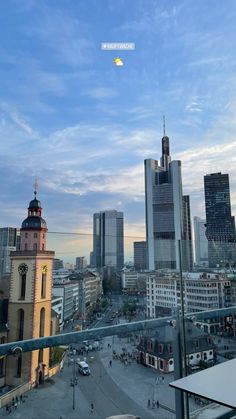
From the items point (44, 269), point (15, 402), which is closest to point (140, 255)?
point (44, 269)

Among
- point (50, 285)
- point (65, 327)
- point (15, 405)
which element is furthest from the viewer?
point (50, 285)

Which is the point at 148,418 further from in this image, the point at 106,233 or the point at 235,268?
the point at 235,268

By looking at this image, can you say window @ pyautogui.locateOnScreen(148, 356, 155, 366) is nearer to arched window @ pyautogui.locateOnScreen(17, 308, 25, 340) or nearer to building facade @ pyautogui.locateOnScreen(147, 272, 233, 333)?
building facade @ pyautogui.locateOnScreen(147, 272, 233, 333)

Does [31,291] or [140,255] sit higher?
[140,255]

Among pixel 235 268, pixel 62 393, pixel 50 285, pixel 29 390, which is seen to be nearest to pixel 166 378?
pixel 62 393

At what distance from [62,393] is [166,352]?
3.13 feet

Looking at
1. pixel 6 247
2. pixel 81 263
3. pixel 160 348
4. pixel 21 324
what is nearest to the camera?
pixel 160 348

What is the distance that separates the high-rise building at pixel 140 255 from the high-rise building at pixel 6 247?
123cm

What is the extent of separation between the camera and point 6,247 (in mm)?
2740

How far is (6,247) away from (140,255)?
1.45m

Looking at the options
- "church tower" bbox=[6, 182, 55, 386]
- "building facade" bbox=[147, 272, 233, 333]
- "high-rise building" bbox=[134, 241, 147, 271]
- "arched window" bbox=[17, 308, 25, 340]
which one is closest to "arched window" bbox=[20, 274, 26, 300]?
"church tower" bbox=[6, 182, 55, 386]

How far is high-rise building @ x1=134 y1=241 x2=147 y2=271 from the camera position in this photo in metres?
3.11

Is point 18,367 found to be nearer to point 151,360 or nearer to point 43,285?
point 43,285

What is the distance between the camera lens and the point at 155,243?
10.5 ft
